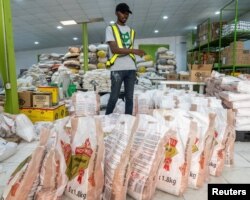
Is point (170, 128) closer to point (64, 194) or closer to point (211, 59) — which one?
point (64, 194)

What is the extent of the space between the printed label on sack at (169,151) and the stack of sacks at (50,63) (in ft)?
20.6

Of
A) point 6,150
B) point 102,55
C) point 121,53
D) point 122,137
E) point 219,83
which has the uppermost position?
point 102,55

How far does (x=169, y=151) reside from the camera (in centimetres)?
133

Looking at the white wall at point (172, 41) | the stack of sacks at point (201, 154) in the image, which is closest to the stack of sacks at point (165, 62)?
the white wall at point (172, 41)

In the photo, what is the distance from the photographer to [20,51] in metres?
12.9

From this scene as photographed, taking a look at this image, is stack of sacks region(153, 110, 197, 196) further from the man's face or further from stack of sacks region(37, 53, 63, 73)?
stack of sacks region(37, 53, 63, 73)

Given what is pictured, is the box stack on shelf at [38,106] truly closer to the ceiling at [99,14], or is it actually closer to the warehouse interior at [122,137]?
the warehouse interior at [122,137]

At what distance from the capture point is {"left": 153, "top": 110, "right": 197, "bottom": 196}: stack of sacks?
1.29 meters

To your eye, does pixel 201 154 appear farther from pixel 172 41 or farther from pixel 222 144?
pixel 172 41

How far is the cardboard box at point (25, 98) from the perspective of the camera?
2.86 meters

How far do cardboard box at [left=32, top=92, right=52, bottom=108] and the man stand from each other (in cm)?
75

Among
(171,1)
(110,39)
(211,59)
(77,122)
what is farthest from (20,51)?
(77,122)

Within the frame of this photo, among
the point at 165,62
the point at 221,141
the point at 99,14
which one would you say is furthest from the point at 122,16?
the point at 165,62

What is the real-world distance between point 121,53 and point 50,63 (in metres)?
5.30
